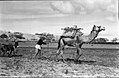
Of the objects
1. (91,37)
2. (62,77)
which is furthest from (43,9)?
(62,77)

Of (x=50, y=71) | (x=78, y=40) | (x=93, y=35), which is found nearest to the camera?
(x=50, y=71)

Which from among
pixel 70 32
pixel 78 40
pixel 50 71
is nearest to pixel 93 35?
pixel 78 40

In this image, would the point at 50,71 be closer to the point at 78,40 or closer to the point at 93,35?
the point at 78,40

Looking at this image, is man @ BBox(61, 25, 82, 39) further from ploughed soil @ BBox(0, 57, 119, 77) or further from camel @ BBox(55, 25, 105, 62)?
ploughed soil @ BBox(0, 57, 119, 77)

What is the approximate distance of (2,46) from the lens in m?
15.7

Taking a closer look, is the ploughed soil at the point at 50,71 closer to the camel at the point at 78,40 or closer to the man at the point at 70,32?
the camel at the point at 78,40

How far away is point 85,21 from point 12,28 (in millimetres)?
5422

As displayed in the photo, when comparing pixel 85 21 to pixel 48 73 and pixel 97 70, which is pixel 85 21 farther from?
pixel 48 73

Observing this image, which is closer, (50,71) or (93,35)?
(50,71)

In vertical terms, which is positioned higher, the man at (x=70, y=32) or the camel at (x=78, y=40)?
the man at (x=70, y=32)

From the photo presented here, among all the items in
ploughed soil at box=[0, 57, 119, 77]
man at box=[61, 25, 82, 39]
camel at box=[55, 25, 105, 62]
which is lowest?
ploughed soil at box=[0, 57, 119, 77]

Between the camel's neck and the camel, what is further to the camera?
the camel's neck

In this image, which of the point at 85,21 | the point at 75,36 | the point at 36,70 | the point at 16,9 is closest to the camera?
the point at 36,70

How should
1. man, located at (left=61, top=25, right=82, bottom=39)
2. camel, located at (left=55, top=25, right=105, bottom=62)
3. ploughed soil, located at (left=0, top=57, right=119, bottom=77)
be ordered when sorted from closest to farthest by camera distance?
1. ploughed soil, located at (left=0, top=57, right=119, bottom=77)
2. camel, located at (left=55, top=25, right=105, bottom=62)
3. man, located at (left=61, top=25, right=82, bottom=39)
